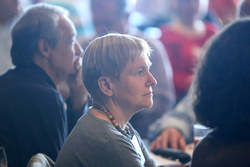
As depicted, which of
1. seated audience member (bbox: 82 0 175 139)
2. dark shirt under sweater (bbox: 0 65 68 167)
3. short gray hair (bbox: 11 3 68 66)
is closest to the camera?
dark shirt under sweater (bbox: 0 65 68 167)

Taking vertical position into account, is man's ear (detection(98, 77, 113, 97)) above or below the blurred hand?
above

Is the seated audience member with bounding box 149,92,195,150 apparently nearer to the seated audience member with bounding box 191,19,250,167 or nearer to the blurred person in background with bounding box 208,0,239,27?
→ the seated audience member with bounding box 191,19,250,167

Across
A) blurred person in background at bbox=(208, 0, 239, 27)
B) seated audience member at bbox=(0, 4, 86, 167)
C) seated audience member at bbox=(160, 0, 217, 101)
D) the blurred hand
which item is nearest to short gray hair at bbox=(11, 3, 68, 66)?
seated audience member at bbox=(0, 4, 86, 167)

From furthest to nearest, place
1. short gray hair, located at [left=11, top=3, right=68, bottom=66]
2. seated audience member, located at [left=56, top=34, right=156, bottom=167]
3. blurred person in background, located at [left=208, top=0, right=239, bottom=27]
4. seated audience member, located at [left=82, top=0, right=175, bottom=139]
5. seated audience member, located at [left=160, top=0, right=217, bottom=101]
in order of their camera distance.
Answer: blurred person in background, located at [left=208, top=0, right=239, bottom=27] < seated audience member, located at [left=160, top=0, right=217, bottom=101] < seated audience member, located at [left=82, top=0, right=175, bottom=139] < short gray hair, located at [left=11, top=3, right=68, bottom=66] < seated audience member, located at [left=56, top=34, right=156, bottom=167]

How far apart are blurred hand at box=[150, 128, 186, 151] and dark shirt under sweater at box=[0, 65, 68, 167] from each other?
0.40 m

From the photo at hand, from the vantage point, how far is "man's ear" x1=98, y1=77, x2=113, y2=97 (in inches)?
35.9

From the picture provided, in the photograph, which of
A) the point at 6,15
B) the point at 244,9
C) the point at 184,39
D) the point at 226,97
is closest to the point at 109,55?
the point at 226,97

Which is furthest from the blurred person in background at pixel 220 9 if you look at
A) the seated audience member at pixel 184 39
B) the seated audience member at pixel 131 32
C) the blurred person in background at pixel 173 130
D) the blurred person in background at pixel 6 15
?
the blurred person in background at pixel 6 15

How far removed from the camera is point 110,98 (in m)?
0.93

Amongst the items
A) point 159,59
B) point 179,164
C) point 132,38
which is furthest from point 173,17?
point 132,38

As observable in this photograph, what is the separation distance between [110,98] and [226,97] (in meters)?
0.29

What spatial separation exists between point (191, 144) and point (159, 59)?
0.60 metres

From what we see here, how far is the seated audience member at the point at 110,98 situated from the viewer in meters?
0.86

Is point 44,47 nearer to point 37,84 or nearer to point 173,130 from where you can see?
point 37,84
